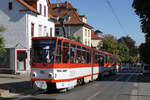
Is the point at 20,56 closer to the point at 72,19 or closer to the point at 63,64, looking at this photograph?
the point at 63,64

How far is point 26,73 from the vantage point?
3269 centimetres

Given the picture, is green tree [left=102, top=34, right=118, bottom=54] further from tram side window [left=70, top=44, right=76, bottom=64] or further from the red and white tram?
the red and white tram

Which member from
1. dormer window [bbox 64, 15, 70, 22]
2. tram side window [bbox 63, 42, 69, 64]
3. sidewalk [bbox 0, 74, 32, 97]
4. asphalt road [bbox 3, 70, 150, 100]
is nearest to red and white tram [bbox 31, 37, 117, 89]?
tram side window [bbox 63, 42, 69, 64]

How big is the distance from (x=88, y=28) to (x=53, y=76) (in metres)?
48.5

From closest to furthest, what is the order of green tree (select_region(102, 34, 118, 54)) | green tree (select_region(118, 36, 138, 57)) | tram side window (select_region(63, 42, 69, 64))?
tram side window (select_region(63, 42, 69, 64)) → green tree (select_region(102, 34, 118, 54)) → green tree (select_region(118, 36, 138, 57))

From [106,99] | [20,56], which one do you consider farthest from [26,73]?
[106,99]

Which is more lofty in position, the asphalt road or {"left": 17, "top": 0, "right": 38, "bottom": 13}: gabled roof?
{"left": 17, "top": 0, "right": 38, "bottom": 13}: gabled roof

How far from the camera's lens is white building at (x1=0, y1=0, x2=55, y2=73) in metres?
32.7

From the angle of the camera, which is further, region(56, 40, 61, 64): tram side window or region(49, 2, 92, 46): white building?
region(49, 2, 92, 46): white building

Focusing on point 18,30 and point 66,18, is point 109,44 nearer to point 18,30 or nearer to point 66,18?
point 66,18

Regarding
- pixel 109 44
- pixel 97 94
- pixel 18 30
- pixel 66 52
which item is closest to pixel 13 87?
pixel 66 52

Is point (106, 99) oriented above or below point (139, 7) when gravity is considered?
below

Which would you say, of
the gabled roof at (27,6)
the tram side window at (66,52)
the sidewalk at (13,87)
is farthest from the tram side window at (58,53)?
the gabled roof at (27,6)

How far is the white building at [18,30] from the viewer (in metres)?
32.7
